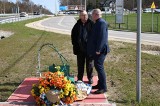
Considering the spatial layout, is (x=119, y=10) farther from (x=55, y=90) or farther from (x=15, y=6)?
(x=15, y=6)

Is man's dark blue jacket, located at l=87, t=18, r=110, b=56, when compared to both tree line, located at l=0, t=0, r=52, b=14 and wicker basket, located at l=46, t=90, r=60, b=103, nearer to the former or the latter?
wicker basket, located at l=46, t=90, r=60, b=103

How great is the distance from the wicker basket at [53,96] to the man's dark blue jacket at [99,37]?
1395mm

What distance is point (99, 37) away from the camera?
A: 6.78m

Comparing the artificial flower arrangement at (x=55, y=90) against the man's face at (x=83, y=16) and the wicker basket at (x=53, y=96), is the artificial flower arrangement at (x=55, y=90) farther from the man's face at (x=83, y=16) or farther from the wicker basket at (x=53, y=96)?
the man's face at (x=83, y=16)

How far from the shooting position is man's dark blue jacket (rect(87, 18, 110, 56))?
677 centimetres

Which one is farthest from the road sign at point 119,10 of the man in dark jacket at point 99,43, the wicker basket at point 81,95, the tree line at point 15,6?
the tree line at point 15,6

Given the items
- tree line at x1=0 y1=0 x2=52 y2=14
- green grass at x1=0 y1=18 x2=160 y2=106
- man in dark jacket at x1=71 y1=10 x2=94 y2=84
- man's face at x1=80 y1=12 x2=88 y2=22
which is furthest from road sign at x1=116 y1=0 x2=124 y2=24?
tree line at x1=0 y1=0 x2=52 y2=14

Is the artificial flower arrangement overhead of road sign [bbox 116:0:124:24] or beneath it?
beneath

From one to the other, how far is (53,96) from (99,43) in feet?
5.07

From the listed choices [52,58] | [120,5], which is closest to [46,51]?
Result: [52,58]

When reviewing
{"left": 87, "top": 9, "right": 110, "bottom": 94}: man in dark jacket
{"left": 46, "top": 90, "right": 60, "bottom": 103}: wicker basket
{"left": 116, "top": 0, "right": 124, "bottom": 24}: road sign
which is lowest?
{"left": 46, "top": 90, "right": 60, "bottom": 103}: wicker basket

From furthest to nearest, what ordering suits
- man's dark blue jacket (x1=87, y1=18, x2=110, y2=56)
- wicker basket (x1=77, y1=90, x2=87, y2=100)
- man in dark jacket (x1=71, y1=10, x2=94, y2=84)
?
man in dark jacket (x1=71, y1=10, x2=94, y2=84)
man's dark blue jacket (x1=87, y1=18, x2=110, y2=56)
wicker basket (x1=77, y1=90, x2=87, y2=100)

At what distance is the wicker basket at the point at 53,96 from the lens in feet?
19.6

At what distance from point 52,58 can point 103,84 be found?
5498 mm
